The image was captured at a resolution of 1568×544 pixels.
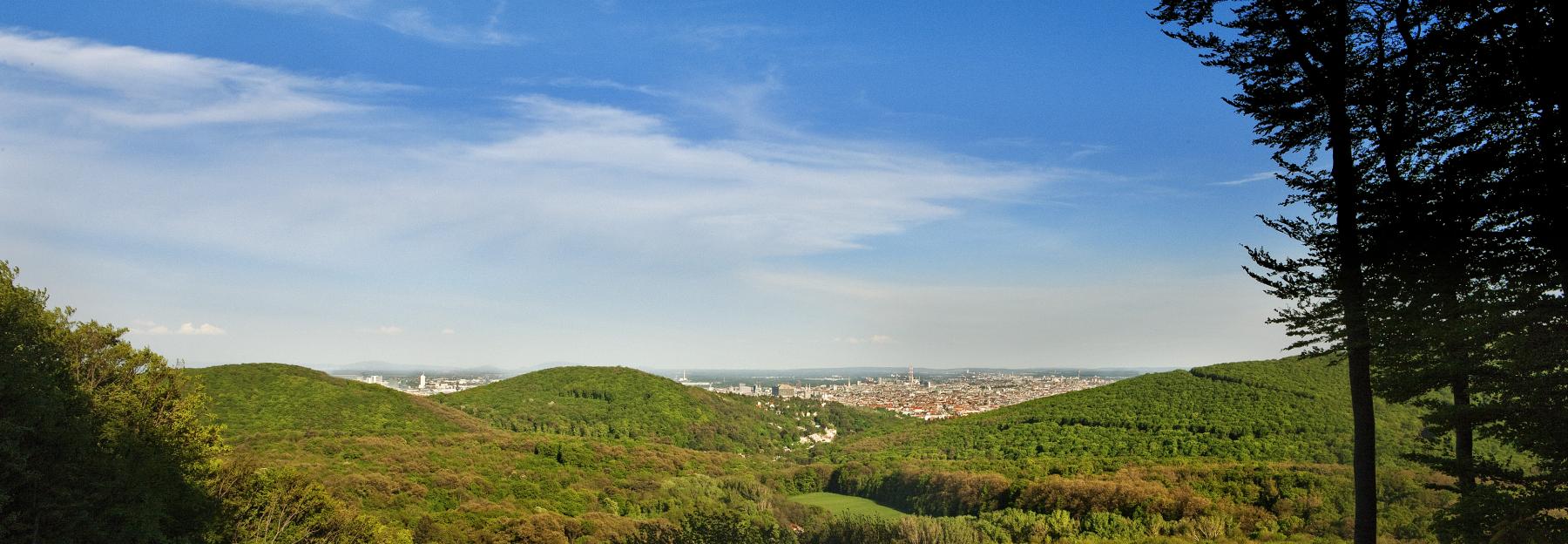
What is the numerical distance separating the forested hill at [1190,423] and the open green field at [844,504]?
8811mm

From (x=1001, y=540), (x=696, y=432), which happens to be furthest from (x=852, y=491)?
(x=696, y=432)

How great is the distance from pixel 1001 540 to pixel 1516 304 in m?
23.0

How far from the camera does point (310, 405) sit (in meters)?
59.5

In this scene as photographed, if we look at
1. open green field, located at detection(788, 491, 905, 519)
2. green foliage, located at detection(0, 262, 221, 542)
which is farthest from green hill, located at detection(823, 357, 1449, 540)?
green foliage, located at detection(0, 262, 221, 542)

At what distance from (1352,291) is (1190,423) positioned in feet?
150

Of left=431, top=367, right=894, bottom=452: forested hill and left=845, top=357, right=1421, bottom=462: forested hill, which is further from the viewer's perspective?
left=431, top=367, right=894, bottom=452: forested hill

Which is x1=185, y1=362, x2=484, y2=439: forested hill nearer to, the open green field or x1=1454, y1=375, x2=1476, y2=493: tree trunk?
the open green field

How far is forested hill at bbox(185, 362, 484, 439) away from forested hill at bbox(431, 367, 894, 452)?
587 inches

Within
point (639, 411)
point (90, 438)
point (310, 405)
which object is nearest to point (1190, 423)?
point (90, 438)

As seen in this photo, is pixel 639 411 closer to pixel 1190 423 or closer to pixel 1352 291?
pixel 1190 423

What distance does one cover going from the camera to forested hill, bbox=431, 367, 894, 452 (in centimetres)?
8350

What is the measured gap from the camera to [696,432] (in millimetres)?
85812

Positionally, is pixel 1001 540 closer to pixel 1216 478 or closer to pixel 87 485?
pixel 1216 478

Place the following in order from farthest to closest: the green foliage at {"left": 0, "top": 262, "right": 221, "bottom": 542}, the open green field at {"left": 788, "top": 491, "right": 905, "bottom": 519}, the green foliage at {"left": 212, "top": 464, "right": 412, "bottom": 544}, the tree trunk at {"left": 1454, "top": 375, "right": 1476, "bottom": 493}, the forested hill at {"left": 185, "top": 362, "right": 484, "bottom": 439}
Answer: the forested hill at {"left": 185, "top": 362, "right": 484, "bottom": 439}, the open green field at {"left": 788, "top": 491, "right": 905, "bottom": 519}, the green foliage at {"left": 212, "top": 464, "right": 412, "bottom": 544}, the green foliage at {"left": 0, "top": 262, "right": 221, "bottom": 542}, the tree trunk at {"left": 1454, "top": 375, "right": 1476, "bottom": 493}
